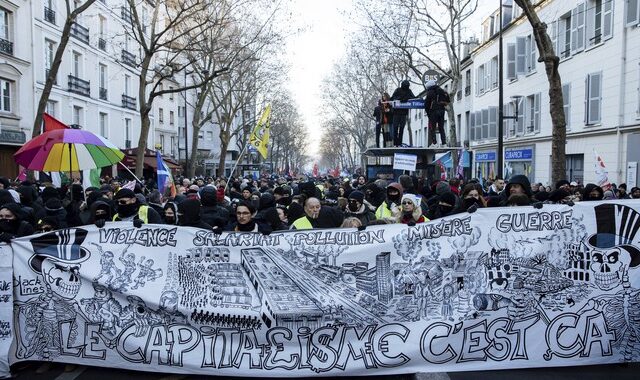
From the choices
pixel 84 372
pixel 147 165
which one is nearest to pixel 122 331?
pixel 84 372

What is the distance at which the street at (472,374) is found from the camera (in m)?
4.66

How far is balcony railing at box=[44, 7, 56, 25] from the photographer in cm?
2694

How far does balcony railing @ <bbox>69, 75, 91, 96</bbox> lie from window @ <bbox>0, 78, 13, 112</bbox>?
5.82m

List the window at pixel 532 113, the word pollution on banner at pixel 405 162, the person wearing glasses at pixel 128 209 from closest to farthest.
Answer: the person wearing glasses at pixel 128 209 → the word pollution on banner at pixel 405 162 → the window at pixel 532 113

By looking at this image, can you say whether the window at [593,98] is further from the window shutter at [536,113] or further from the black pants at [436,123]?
the black pants at [436,123]

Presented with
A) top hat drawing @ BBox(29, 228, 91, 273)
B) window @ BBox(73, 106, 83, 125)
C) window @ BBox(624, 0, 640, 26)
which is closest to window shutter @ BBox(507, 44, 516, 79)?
window @ BBox(624, 0, 640, 26)

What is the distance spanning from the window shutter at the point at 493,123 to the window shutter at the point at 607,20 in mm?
11686

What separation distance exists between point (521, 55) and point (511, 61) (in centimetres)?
97

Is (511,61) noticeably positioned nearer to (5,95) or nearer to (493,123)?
(493,123)

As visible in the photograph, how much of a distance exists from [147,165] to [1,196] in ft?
84.7

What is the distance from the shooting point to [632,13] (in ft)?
59.4

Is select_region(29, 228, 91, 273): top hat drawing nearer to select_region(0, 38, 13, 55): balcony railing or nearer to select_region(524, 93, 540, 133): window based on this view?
select_region(0, 38, 13, 55): balcony railing

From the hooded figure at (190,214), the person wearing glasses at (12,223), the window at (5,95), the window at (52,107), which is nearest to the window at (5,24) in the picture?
the window at (5,95)

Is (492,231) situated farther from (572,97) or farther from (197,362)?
(572,97)
